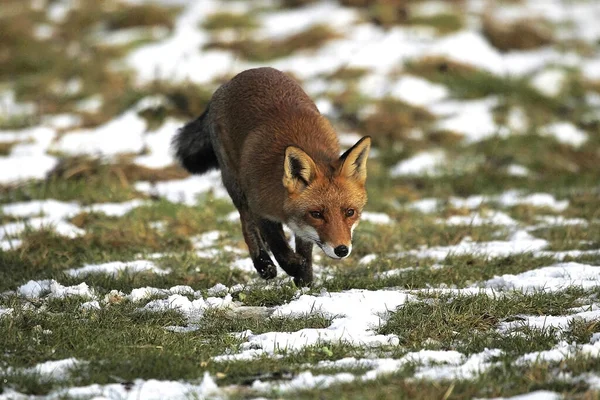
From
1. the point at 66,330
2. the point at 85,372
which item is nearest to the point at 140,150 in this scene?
the point at 66,330

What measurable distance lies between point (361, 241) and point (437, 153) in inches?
195

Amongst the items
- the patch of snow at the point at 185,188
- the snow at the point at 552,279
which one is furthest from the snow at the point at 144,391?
the patch of snow at the point at 185,188

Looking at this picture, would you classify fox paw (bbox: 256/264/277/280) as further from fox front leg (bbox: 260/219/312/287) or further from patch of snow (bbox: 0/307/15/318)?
patch of snow (bbox: 0/307/15/318)

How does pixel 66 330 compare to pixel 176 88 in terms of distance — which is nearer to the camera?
pixel 66 330

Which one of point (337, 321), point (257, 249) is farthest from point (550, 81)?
point (337, 321)

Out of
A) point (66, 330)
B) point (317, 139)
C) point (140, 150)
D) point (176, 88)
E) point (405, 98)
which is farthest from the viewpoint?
point (405, 98)

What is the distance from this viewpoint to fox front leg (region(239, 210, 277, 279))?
7.23m

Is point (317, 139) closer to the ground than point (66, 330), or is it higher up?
higher up

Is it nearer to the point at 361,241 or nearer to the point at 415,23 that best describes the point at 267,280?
the point at 361,241

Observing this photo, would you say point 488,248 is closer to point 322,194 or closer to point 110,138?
point 322,194

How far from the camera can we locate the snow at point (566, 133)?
1356 cm

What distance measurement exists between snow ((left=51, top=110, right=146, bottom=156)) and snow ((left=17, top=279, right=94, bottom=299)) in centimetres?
559

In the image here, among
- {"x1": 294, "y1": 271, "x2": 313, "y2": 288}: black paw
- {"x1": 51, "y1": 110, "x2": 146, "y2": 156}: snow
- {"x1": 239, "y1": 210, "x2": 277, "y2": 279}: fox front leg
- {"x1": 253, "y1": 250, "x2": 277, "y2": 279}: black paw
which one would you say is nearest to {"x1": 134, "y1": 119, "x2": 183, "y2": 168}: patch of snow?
{"x1": 51, "y1": 110, "x2": 146, "y2": 156}: snow

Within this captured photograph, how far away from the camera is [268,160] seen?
22.2 ft
